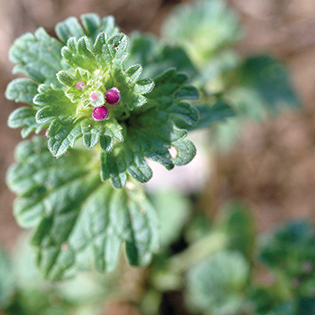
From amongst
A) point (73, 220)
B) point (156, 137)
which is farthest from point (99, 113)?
point (73, 220)

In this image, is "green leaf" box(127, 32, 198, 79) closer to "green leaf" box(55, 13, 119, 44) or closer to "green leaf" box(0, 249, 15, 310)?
"green leaf" box(55, 13, 119, 44)

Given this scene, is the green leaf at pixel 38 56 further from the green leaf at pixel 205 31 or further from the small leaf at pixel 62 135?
the green leaf at pixel 205 31

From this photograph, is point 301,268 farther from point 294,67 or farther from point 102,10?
point 102,10

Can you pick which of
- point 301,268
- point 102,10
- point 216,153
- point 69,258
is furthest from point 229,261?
point 102,10

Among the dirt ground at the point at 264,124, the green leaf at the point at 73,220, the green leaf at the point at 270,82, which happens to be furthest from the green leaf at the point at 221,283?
the green leaf at the point at 270,82

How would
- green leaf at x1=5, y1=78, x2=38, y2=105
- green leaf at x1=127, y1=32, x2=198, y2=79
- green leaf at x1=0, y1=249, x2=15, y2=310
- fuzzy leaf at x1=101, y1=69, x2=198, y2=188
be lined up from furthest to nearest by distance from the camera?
green leaf at x1=0, y1=249, x2=15, y2=310 → green leaf at x1=127, y1=32, x2=198, y2=79 → green leaf at x1=5, y1=78, x2=38, y2=105 → fuzzy leaf at x1=101, y1=69, x2=198, y2=188

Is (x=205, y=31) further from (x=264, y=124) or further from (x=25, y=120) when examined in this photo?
(x=25, y=120)

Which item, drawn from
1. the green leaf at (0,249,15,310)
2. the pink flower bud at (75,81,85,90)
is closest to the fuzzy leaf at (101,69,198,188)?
the pink flower bud at (75,81,85,90)
